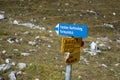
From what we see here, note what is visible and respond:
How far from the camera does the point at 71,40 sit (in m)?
5.80

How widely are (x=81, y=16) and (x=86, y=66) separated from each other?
22.9 feet

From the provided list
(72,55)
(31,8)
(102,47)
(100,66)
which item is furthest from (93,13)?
(72,55)

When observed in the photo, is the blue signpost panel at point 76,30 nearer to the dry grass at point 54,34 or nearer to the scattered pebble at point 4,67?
the dry grass at point 54,34

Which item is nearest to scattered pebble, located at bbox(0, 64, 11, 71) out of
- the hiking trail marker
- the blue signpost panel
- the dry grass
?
the dry grass

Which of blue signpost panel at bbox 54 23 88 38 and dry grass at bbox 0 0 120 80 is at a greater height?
blue signpost panel at bbox 54 23 88 38

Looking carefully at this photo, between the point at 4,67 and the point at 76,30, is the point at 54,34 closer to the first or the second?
the point at 4,67

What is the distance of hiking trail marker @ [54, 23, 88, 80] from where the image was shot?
575 cm

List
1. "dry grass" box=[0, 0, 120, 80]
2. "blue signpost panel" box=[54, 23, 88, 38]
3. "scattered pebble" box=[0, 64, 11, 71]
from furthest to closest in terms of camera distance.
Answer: "dry grass" box=[0, 0, 120, 80] → "scattered pebble" box=[0, 64, 11, 71] → "blue signpost panel" box=[54, 23, 88, 38]

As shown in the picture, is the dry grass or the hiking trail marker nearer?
the hiking trail marker

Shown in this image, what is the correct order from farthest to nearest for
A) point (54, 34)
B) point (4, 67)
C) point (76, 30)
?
point (54, 34)
point (4, 67)
point (76, 30)

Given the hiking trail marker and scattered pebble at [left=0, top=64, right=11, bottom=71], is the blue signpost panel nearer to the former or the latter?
the hiking trail marker

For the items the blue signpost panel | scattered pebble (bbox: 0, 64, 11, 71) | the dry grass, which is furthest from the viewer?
the dry grass

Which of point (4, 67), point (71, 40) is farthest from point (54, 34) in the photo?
point (71, 40)

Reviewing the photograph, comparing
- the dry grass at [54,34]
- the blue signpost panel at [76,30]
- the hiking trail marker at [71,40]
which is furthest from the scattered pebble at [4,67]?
the blue signpost panel at [76,30]
